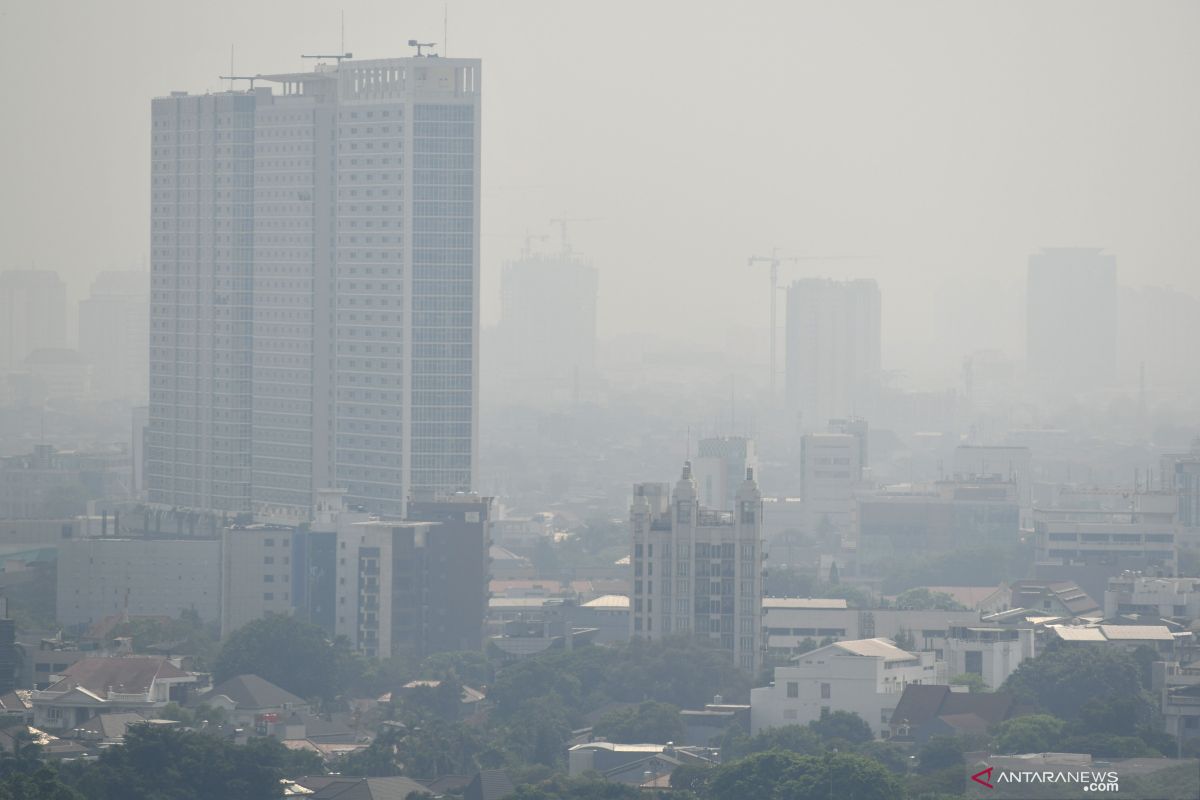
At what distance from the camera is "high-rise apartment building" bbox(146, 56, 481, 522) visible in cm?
7888

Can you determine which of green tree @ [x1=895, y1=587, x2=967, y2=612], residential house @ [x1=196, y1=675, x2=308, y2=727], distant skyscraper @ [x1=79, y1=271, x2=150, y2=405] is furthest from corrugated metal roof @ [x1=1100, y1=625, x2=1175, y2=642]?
distant skyscraper @ [x1=79, y1=271, x2=150, y2=405]

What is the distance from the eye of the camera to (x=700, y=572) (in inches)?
2464

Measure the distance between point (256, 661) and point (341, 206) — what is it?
24567 mm

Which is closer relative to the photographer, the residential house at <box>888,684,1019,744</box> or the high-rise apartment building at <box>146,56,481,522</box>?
the residential house at <box>888,684,1019,744</box>

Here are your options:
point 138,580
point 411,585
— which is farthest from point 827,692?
point 138,580

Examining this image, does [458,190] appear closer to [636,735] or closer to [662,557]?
[662,557]

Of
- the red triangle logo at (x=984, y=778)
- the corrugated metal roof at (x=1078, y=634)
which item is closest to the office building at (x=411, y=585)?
the corrugated metal roof at (x=1078, y=634)

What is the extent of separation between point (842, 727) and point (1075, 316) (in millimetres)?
145850

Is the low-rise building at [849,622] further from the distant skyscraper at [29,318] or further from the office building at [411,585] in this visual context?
the distant skyscraper at [29,318]

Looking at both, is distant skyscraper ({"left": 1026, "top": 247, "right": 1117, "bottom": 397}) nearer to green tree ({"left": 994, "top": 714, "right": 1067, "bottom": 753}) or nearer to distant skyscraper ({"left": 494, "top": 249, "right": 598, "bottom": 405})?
distant skyscraper ({"left": 494, "top": 249, "right": 598, "bottom": 405})

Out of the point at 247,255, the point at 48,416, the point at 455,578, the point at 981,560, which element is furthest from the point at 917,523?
the point at 48,416

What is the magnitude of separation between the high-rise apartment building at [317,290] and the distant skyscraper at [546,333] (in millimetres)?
86815

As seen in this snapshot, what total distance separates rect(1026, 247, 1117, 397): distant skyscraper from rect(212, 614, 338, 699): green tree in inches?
5261

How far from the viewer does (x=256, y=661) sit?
6053 cm
